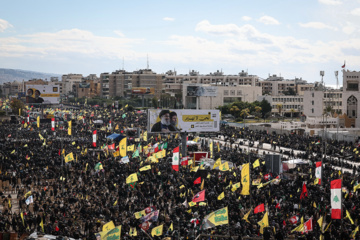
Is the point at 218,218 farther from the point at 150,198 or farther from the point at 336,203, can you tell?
the point at 150,198

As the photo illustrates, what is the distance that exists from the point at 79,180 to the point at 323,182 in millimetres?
15550

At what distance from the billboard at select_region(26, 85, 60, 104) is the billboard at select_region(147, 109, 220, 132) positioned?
56.7m

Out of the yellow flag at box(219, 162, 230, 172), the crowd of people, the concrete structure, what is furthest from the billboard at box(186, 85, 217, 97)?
the yellow flag at box(219, 162, 230, 172)

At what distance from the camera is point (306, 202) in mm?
25484

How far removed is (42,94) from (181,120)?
2306 inches

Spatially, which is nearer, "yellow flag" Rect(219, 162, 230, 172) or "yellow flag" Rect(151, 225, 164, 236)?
"yellow flag" Rect(151, 225, 164, 236)

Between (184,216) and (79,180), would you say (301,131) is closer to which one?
(79,180)

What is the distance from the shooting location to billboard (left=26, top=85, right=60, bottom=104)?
96.2 m

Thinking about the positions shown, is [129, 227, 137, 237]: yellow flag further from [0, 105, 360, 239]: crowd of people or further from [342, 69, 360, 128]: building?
[342, 69, 360, 128]: building

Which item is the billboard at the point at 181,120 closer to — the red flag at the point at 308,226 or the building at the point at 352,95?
the red flag at the point at 308,226

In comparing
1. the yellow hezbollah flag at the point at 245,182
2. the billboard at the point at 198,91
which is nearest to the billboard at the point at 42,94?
the billboard at the point at 198,91

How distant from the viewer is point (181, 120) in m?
45.2

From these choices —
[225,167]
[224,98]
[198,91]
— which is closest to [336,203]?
[225,167]

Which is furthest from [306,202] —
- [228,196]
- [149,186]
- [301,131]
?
[301,131]
